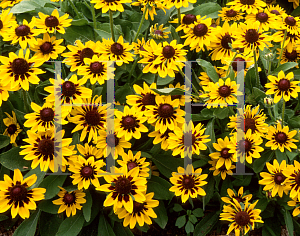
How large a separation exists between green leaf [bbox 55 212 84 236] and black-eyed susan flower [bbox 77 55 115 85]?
0.59 metres

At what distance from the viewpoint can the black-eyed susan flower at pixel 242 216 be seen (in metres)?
1.21

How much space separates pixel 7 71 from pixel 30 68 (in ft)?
0.28

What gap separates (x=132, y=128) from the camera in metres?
1.27

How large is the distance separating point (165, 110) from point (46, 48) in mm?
661

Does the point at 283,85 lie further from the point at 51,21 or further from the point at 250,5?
the point at 51,21

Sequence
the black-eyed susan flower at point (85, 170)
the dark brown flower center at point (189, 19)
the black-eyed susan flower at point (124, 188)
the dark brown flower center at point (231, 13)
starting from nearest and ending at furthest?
1. the black-eyed susan flower at point (124, 188)
2. the black-eyed susan flower at point (85, 170)
3. the dark brown flower center at point (189, 19)
4. the dark brown flower center at point (231, 13)

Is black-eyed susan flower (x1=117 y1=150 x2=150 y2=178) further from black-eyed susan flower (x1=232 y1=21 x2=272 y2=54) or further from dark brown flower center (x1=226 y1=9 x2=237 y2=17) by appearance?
dark brown flower center (x1=226 y1=9 x2=237 y2=17)

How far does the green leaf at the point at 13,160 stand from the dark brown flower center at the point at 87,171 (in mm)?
299

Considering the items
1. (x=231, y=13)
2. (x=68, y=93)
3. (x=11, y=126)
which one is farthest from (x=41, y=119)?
(x=231, y=13)

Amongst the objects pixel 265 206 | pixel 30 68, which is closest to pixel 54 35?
pixel 30 68

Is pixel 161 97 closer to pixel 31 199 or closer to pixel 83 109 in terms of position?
pixel 83 109

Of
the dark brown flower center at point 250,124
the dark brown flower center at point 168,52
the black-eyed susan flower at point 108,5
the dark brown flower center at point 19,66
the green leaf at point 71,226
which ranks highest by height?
the black-eyed susan flower at point 108,5

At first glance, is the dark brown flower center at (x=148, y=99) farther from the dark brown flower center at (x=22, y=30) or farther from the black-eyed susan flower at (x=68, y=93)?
the dark brown flower center at (x=22, y=30)

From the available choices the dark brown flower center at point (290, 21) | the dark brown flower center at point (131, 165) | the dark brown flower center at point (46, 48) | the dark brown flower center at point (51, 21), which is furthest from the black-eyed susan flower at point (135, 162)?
the dark brown flower center at point (290, 21)
